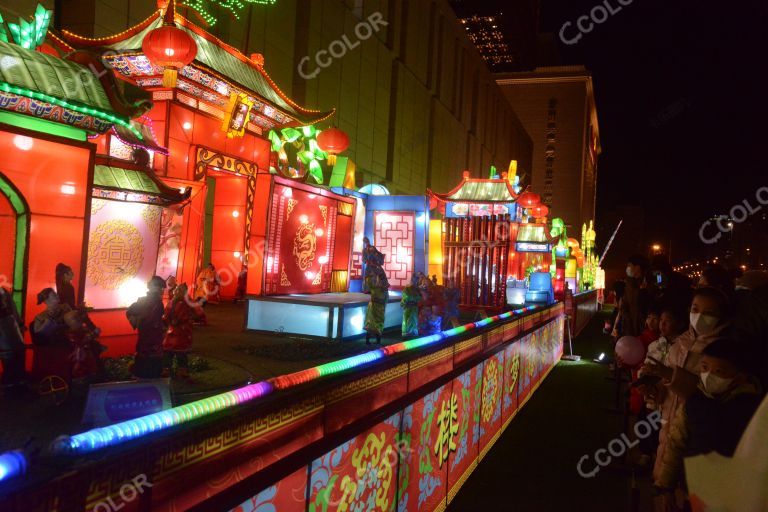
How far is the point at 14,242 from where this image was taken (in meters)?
5.79

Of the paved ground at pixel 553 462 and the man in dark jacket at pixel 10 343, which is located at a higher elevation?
the man in dark jacket at pixel 10 343

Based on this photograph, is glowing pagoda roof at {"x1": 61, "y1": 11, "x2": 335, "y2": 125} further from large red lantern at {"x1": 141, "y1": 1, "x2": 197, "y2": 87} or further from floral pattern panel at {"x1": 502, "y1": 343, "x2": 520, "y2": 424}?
floral pattern panel at {"x1": 502, "y1": 343, "x2": 520, "y2": 424}

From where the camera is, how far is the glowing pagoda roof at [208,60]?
9797mm

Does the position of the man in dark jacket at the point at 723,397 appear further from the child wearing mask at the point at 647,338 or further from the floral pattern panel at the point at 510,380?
the floral pattern panel at the point at 510,380

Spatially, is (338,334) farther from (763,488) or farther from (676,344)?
(763,488)

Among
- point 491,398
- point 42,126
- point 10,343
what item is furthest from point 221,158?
point 491,398

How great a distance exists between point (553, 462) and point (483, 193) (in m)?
11.5

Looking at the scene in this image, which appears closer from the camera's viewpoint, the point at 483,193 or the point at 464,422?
the point at 464,422

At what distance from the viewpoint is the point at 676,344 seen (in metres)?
3.73

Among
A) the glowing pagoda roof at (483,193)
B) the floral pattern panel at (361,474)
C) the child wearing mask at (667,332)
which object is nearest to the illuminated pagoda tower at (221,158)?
the glowing pagoda roof at (483,193)

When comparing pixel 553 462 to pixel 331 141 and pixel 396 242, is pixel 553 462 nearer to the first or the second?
pixel 396 242

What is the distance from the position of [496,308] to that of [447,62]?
2165 cm

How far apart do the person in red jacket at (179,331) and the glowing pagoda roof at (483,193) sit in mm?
10817

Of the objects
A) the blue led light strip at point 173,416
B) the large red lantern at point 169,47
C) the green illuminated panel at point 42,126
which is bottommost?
the blue led light strip at point 173,416
